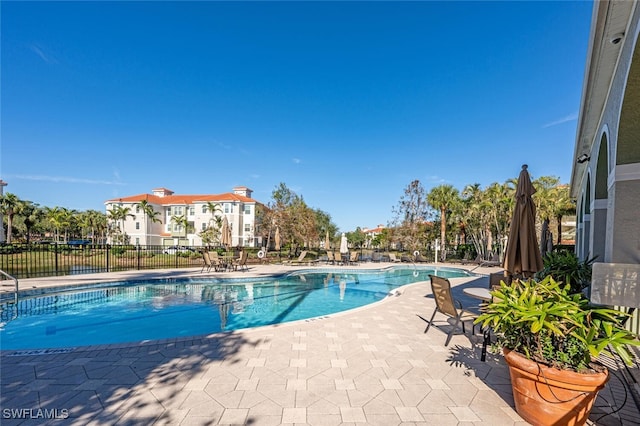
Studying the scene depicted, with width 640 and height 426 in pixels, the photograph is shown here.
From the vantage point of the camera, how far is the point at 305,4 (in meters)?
12.0

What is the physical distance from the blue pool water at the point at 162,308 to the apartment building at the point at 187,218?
32078mm

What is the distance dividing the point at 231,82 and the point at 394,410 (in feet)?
57.9

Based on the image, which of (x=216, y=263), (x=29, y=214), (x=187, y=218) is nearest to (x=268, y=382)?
(x=216, y=263)

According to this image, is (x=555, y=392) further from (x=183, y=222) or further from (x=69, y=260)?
(x=183, y=222)

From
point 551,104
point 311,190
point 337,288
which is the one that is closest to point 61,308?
point 337,288

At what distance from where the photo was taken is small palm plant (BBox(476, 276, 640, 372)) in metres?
2.20

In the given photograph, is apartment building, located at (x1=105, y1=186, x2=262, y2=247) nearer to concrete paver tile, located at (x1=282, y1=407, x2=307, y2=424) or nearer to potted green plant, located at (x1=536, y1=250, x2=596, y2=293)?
potted green plant, located at (x1=536, y1=250, x2=596, y2=293)

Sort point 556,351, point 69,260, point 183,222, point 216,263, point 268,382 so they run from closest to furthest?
point 556,351
point 268,382
point 216,263
point 69,260
point 183,222

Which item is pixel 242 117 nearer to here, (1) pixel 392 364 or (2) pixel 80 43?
(2) pixel 80 43

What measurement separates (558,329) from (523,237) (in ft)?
9.70

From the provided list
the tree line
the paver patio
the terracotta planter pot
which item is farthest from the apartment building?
the terracotta planter pot

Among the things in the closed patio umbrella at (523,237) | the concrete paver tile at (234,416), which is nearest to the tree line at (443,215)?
the closed patio umbrella at (523,237)

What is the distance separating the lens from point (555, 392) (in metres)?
2.25

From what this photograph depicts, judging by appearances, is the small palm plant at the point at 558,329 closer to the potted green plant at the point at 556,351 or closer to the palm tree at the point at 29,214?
the potted green plant at the point at 556,351
